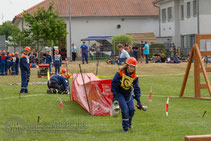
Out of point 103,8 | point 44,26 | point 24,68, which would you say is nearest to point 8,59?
point 24,68

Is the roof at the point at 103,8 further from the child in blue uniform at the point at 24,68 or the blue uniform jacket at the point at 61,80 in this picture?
the blue uniform jacket at the point at 61,80

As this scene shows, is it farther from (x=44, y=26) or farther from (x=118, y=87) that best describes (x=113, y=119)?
(x=44, y=26)

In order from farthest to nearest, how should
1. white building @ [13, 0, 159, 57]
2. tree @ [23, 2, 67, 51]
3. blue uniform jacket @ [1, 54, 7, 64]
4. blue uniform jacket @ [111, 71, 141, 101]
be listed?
white building @ [13, 0, 159, 57], tree @ [23, 2, 67, 51], blue uniform jacket @ [1, 54, 7, 64], blue uniform jacket @ [111, 71, 141, 101]

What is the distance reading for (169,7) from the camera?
52.6 m

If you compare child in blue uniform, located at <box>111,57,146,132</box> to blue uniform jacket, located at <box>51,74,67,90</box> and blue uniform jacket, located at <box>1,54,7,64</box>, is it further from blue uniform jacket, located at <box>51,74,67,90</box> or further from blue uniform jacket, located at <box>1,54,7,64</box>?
blue uniform jacket, located at <box>1,54,7,64</box>

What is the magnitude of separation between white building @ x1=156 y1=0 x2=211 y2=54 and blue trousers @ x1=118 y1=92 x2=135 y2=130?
32473mm

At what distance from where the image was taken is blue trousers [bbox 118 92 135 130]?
9695 mm

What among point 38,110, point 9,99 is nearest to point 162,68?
point 9,99

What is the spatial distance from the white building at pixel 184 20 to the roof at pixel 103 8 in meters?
6.72

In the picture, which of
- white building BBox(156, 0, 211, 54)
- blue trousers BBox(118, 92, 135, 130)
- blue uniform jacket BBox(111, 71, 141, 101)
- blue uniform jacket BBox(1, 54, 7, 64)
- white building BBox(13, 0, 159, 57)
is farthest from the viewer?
white building BBox(13, 0, 159, 57)

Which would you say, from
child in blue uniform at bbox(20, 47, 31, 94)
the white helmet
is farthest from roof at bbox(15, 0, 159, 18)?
the white helmet

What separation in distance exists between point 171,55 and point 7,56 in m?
16.3

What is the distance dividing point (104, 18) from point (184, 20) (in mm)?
14251

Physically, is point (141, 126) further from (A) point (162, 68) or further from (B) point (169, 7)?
(B) point (169, 7)
